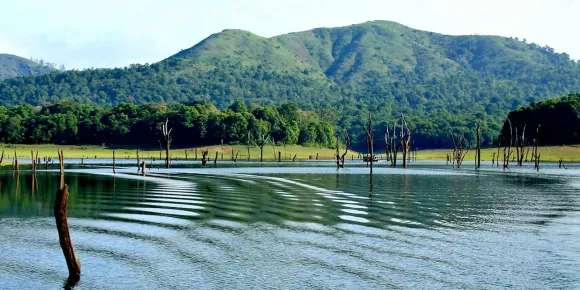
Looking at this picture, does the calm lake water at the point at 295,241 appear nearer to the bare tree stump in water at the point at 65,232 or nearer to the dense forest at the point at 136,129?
the bare tree stump in water at the point at 65,232

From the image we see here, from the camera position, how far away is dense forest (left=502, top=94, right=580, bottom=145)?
160375mm

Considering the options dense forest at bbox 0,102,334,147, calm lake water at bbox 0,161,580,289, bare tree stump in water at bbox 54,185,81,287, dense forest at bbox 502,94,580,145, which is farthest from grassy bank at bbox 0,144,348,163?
bare tree stump in water at bbox 54,185,81,287

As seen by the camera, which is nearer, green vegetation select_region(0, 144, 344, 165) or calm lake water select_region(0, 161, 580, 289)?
calm lake water select_region(0, 161, 580, 289)

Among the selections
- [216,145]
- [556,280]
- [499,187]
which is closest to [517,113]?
[216,145]

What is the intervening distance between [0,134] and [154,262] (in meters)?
177

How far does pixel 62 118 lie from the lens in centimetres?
19575

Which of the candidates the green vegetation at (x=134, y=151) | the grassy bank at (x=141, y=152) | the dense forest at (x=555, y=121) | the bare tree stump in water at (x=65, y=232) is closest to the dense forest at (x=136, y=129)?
the green vegetation at (x=134, y=151)

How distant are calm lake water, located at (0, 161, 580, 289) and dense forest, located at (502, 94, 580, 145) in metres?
115

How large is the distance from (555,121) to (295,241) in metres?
149

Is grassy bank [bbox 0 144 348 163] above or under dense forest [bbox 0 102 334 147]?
under

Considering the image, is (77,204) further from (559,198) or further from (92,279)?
(559,198)

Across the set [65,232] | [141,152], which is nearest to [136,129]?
[141,152]

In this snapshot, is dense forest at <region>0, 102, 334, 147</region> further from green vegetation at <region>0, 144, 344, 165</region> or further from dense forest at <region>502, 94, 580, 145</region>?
dense forest at <region>502, 94, 580, 145</region>

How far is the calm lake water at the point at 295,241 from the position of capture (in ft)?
76.4
